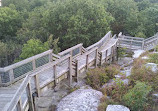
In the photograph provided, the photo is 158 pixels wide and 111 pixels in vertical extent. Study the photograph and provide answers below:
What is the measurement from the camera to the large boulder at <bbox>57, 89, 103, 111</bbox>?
6.14 metres

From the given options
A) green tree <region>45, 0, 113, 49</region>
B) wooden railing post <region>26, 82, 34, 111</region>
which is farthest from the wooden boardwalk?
green tree <region>45, 0, 113, 49</region>

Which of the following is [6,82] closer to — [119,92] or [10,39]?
[119,92]

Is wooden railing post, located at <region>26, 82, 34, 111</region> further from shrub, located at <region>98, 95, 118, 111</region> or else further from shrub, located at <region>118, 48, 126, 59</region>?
shrub, located at <region>118, 48, 126, 59</region>

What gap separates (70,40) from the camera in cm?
1633

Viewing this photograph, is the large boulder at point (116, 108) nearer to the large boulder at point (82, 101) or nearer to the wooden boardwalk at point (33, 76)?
the large boulder at point (82, 101)

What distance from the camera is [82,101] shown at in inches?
253

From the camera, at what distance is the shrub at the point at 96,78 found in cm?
838

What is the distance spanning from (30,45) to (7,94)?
25.6ft

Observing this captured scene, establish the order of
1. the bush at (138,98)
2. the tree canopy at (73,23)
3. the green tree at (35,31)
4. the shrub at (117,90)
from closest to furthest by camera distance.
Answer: the bush at (138,98)
the shrub at (117,90)
the tree canopy at (73,23)
the green tree at (35,31)

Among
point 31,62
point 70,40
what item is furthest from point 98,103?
point 70,40

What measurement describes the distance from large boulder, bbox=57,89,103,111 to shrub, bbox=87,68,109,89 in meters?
1.21

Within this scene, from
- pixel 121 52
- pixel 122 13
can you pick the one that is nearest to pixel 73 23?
pixel 121 52

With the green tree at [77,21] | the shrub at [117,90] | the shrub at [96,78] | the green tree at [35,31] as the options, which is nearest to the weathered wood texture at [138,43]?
the green tree at [77,21]

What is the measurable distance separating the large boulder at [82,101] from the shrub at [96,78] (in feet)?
3.96
